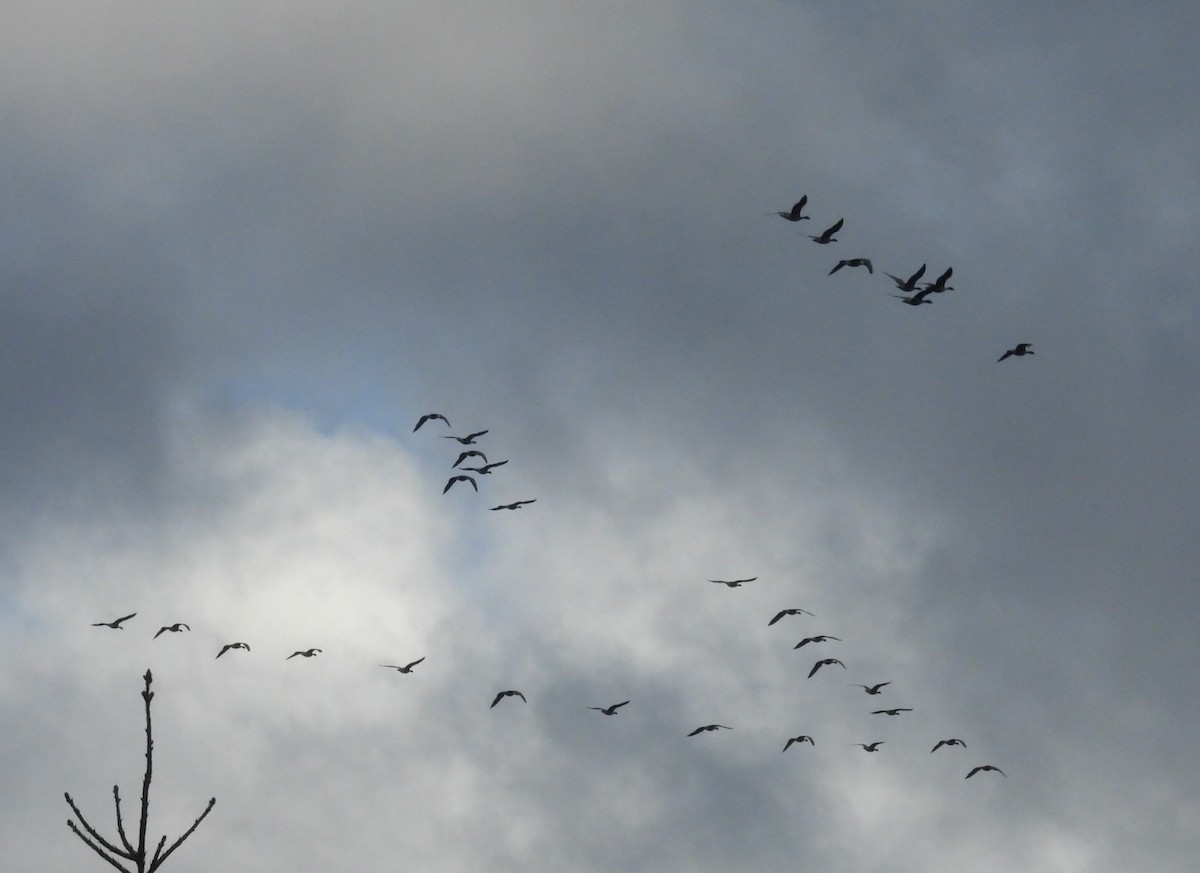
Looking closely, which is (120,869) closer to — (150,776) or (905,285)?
(150,776)

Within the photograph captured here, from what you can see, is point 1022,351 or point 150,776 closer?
point 150,776

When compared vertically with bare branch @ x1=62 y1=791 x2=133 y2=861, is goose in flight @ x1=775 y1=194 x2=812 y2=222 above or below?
above

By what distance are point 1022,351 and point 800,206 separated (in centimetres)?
1815

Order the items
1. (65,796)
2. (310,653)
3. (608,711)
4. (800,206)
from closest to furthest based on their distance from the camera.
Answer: (65,796), (800,206), (608,711), (310,653)

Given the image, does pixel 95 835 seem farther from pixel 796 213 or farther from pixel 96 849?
pixel 796 213

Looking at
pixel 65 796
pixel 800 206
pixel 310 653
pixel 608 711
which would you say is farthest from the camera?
pixel 310 653

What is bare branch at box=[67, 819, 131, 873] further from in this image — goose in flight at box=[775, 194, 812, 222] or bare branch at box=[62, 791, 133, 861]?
goose in flight at box=[775, 194, 812, 222]

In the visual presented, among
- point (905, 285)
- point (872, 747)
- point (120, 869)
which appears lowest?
point (120, 869)

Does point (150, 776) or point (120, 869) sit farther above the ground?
point (150, 776)

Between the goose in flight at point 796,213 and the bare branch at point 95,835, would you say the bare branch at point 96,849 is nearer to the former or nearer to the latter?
the bare branch at point 95,835

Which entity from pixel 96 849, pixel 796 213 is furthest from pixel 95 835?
pixel 796 213

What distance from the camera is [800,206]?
303 feet

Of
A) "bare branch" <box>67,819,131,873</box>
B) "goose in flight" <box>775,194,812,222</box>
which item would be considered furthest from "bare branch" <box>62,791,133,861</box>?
"goose in flight" <box>775,194,812,222</box>

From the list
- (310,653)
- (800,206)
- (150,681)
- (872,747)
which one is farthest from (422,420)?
(150,681)
